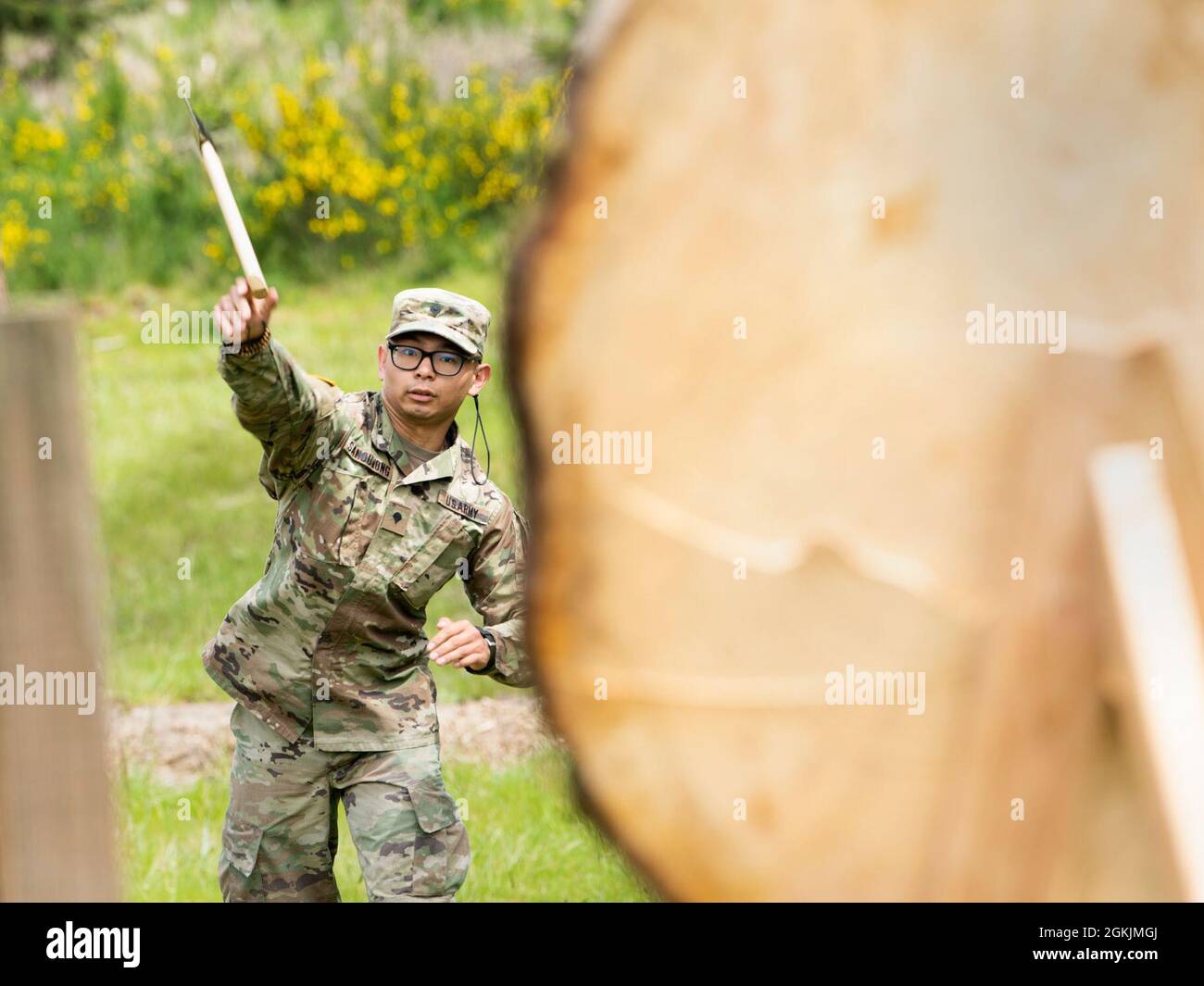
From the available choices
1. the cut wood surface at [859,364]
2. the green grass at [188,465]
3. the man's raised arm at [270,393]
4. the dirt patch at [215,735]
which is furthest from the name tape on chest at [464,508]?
the green grass at [188,465]

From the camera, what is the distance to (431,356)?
2631 mm

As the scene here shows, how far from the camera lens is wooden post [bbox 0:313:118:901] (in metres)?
1.38

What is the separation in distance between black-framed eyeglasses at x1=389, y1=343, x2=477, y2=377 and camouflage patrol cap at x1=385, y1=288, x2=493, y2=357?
28mm

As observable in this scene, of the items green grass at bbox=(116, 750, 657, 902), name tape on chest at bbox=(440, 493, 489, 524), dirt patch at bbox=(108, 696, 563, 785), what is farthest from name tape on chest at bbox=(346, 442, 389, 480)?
dirt patch at bbox=(108, 696, 563, 785)

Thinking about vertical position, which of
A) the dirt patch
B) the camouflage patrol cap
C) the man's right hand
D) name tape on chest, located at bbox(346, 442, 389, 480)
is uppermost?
the camouflage patrol cap

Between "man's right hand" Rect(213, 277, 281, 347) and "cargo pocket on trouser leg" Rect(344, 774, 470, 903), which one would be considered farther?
"cargo pocket on trouser leg" Rect(344, 774, 470, 903)

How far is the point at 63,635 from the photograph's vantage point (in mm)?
1420

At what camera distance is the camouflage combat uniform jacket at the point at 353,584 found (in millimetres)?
2648

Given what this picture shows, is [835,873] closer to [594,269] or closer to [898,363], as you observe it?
[898,363]

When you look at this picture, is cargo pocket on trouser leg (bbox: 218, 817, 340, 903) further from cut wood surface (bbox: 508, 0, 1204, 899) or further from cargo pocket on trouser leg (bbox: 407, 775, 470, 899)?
cut wood surface (bbox: 508, 0, 1204, 899)

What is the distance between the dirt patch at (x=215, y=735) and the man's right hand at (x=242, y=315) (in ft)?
6.88

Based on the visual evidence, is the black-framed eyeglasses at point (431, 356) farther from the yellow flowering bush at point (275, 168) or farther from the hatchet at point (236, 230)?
the yellow flowering bush at point (275, 168)

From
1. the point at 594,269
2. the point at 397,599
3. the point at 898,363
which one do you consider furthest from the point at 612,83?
the point at 397,599
